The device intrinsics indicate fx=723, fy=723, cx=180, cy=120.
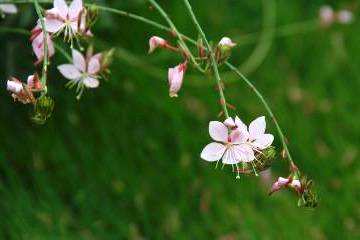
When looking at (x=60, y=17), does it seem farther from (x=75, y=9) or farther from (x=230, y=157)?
(x=230, y=157)

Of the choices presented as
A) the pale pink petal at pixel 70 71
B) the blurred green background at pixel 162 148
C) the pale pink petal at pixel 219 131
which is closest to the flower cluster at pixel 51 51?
the pale pink petal at pixel 70 71

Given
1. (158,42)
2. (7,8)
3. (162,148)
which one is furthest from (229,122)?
(162,148)

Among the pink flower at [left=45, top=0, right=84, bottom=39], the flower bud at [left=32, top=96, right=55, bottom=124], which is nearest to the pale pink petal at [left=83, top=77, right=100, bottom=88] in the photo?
the pink flower at [left=45, top=0, right=84, bottom=39]

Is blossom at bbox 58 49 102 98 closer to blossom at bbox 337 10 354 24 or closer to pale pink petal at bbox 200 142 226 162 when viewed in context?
pale pink petal at bbox 200 142 226 162

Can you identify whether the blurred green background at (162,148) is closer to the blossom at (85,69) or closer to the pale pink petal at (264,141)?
the blossom at (85,69)

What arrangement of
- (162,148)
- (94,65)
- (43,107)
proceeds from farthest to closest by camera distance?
1. (162,148)
2. (94,65)
3. (43,107)

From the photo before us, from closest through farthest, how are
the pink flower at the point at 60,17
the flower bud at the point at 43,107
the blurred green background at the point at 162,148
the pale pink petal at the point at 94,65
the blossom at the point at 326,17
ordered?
the flower bud at the point at 43,107
the pink flower at the point at 60,17
the pale pink petal at the point at 94,65
the blurred green background at the point at 162,148
the blossom at the point at 326,17

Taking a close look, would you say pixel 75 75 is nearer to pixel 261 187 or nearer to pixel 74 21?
pixel 74 21
